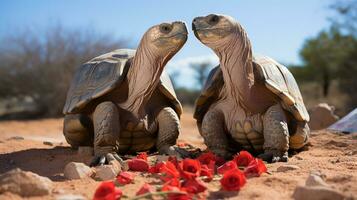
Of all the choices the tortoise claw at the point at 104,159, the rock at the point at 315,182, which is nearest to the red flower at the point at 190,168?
the rock at the point at 315,182

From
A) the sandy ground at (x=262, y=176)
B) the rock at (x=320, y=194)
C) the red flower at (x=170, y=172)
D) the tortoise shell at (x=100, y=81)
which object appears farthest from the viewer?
the tortoise shell at (x=100, y=81)

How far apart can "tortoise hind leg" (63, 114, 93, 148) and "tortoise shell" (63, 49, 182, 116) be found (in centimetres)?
9

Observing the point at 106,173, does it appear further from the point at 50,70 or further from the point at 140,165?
the point at 50,70

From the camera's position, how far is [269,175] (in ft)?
10.4

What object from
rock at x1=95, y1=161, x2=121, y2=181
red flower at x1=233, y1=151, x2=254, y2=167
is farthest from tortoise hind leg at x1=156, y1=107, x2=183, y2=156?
rock at x1=95, y1=161, x2=121, y2=181

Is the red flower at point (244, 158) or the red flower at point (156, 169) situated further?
the red flower at point (244, 158)

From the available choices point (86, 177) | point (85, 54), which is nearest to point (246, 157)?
point (86, 177)

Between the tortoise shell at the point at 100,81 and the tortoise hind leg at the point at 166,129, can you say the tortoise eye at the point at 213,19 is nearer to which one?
the tortoise shell at the point at 100,81

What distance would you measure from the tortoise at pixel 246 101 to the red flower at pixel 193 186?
151cm

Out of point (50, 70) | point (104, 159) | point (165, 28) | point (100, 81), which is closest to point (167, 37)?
point (165, 28)

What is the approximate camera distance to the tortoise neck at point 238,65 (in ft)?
13.6

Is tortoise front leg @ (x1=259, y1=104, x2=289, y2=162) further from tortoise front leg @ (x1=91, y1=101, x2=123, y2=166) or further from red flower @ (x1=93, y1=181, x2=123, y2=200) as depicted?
red flower @ (x1=93, y1=181, x2=123, y2=200)

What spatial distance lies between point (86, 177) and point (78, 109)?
5.14ft

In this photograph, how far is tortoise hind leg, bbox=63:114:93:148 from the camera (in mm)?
4625
